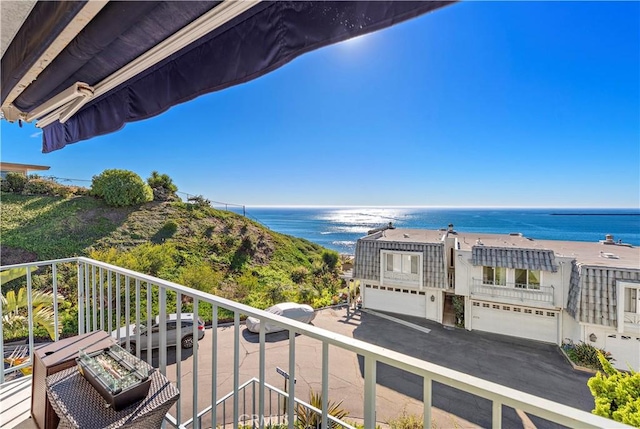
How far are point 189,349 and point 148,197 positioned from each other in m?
8.90

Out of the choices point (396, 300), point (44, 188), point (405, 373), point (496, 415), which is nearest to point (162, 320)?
point (496, 415)

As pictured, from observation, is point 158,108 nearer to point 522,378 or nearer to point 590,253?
point 522,378

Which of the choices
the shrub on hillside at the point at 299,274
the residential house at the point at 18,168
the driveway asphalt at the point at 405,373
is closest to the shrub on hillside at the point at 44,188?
the residential house at the point at 18,168

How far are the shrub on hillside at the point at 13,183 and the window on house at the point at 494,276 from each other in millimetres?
17666

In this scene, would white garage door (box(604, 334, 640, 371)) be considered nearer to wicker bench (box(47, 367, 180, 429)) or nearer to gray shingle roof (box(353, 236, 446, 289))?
gray shingle roof (box(353, 236, 446, 289))

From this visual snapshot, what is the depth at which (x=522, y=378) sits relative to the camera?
6184mm

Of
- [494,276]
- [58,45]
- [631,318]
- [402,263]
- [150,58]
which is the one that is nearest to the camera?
[58,45]

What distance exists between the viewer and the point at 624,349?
267 inches

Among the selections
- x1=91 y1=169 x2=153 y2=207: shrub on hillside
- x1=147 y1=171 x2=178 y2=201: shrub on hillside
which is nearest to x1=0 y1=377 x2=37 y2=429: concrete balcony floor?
x1=91 y1=169 x2=153 y2=207: shrub on hillside

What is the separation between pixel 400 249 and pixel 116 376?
30.2ft

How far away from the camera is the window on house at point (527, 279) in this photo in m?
7.86

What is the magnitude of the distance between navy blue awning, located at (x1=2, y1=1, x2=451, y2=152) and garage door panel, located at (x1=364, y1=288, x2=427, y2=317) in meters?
9.74

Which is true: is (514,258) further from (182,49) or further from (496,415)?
(182,49)

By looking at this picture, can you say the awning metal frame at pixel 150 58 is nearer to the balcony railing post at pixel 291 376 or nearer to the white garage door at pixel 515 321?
the balcony railing post at pixel 291 376
